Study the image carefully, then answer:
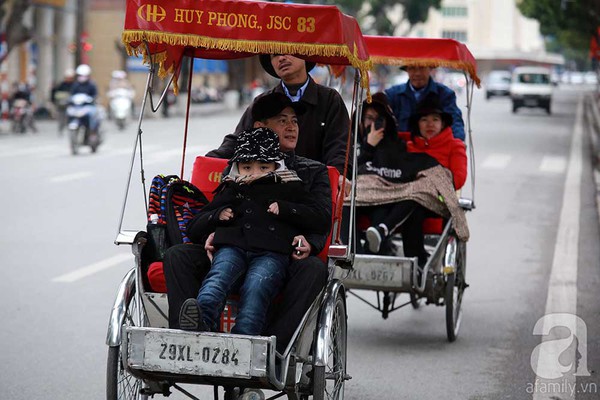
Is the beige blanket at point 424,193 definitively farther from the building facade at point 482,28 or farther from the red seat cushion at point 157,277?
the building facade at point 482,28

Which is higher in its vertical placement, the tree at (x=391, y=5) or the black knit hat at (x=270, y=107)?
the tree at (x=391, y=5)

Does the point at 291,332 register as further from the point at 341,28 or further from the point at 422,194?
the point at 422,194

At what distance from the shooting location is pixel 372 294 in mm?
9766

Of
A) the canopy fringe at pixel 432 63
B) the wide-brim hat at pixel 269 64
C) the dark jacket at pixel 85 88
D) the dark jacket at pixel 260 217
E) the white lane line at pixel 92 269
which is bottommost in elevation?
the white lane line at pixel 92 269

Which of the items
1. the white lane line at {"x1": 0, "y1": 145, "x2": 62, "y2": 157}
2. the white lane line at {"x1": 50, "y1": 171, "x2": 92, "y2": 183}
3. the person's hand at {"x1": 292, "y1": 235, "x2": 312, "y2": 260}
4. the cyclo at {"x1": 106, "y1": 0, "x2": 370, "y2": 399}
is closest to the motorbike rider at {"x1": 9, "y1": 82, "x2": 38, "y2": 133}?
the white lane line at {"x1": 0, "y1": 145, "x2": 62, "y2": 157}

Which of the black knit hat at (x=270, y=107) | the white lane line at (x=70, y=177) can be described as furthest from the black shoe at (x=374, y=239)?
the white lane line at (x=70, y=177)

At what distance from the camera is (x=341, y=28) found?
539 cm

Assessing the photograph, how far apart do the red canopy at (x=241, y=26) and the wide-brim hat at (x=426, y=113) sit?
116 inches

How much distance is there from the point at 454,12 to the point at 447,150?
513ft

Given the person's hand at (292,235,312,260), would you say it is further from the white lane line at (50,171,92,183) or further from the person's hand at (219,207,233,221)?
the white lane line at (50,171,92,183)

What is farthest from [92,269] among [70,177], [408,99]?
[70,177]

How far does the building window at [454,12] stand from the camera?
16100 centimetres

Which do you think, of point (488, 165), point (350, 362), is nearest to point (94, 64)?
point (488, 165)

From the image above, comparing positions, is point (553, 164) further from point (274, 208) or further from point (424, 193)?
point (274, 208)
